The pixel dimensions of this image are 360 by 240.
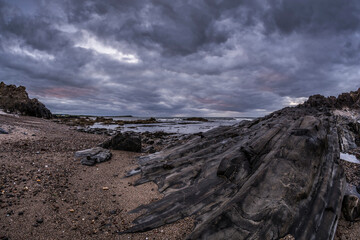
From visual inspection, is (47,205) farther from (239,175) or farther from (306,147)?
(306,147)

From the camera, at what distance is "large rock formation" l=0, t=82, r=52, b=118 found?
57281 mm

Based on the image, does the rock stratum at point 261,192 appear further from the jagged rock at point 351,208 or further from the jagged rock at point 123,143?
the jagged rock at point 123,143

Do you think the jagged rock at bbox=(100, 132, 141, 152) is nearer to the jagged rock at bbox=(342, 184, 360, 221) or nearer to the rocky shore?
the rocky shore

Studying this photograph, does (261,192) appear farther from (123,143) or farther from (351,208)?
(123,143)

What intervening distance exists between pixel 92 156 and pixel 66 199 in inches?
205

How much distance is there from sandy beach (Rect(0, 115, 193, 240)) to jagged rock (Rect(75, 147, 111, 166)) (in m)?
0.42

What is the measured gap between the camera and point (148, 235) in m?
5.70

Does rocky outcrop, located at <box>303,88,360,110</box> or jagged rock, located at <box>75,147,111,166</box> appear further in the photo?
rocky outcrop, located at <box>303,88,360,110</box>

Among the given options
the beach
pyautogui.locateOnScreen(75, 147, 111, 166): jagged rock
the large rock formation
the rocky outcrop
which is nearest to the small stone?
the beach

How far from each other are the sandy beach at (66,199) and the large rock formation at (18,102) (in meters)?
61.8

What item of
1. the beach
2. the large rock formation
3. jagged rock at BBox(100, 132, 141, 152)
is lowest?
the beach

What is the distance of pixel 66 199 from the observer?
7379 millimetres

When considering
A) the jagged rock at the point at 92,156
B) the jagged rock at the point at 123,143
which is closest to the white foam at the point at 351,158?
the jagged rock at the point at 123,143

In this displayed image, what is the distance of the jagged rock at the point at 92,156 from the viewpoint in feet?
38.0
